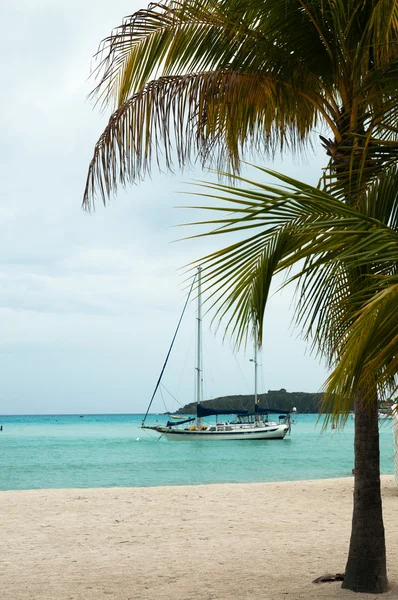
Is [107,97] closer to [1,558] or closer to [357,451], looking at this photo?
[357,451]

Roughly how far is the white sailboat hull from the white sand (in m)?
37.2

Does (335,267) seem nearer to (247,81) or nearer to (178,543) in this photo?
(247,81)

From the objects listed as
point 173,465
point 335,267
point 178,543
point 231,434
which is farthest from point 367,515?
point 231,434

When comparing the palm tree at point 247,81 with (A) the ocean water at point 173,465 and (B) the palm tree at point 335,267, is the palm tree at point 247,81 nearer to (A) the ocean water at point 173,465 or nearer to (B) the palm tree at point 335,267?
(B) the palm tree at point 335,267

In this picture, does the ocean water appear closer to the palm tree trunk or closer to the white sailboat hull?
the white sailboat hull

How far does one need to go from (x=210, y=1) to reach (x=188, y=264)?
9.65 ft

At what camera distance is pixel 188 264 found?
380cm

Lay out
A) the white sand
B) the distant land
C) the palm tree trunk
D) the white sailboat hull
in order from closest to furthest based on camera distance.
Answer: the palm tree trunk, the white sand, the white sailboat hull, the distant land

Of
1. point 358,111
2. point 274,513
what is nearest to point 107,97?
point 358,111

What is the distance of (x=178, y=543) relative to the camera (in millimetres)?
8914

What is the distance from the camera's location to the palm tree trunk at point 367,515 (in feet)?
18.2

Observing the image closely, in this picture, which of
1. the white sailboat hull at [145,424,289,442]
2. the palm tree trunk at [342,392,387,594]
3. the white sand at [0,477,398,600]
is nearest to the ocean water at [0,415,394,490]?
the white sailboat hull at [145,424,289,442]

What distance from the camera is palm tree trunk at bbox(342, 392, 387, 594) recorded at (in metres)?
5.54

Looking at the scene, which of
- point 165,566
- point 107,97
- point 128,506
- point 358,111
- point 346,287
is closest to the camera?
point 346,287
